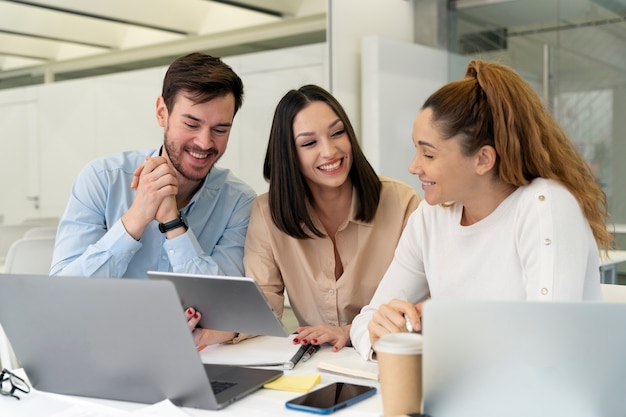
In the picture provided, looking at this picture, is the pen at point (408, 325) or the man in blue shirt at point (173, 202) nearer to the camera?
the pen at point (408, 325)

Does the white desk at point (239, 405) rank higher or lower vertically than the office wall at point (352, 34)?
lower

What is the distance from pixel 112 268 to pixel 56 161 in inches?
76.8

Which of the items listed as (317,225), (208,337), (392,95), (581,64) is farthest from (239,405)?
(581,64)

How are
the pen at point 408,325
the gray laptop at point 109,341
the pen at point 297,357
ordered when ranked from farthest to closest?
the pen at point 297,357
the pen at point 408,325
the gray laptop at point 109,341

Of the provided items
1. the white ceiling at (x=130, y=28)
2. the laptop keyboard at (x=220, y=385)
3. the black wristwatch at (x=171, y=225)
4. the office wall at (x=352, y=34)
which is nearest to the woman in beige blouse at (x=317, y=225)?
the black wristwatch at (x=171, y=225)

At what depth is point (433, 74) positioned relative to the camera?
5516 millimetres

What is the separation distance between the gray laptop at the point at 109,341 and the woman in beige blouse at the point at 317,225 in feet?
2.57

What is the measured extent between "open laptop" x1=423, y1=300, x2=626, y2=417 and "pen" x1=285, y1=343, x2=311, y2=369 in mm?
493

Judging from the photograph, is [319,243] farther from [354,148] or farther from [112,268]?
[112,268]

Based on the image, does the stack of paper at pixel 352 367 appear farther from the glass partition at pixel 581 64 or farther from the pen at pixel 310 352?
the glass partition at pixel 581 64

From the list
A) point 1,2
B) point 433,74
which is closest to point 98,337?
point 1,2

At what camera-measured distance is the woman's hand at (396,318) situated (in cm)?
142

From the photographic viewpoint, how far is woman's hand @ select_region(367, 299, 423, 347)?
55.8 inches

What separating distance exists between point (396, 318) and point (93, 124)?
3022mm
